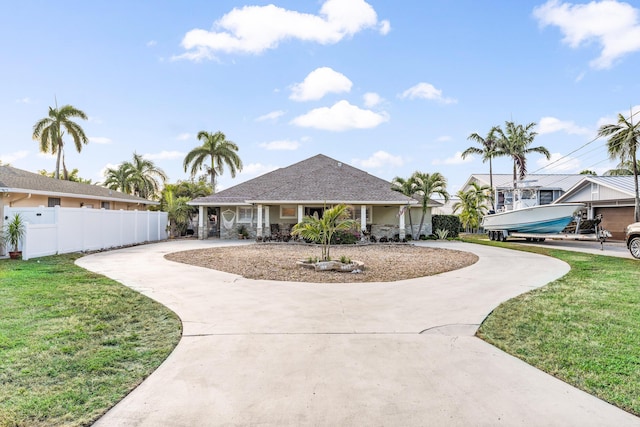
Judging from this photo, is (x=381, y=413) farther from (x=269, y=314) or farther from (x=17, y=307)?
(x=17, y=307)

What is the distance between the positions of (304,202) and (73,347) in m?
17.4

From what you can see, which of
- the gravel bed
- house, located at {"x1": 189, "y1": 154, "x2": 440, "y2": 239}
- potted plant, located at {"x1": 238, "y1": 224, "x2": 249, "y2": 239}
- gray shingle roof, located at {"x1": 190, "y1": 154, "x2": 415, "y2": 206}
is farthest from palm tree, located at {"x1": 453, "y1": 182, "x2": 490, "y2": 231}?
potted plant, located at {"x1": 238, "y1": 224, "x2": 249, "y2": 239}

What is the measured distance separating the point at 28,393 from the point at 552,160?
1554 inches

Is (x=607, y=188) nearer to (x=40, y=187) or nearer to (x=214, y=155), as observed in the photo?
(x=214, y=155)

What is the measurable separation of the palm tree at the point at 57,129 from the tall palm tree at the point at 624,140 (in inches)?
1506

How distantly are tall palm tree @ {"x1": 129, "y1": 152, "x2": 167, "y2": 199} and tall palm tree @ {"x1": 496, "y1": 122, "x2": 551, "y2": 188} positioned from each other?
33428 millimetres

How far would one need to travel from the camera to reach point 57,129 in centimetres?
2841

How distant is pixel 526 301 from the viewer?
22.1 ft

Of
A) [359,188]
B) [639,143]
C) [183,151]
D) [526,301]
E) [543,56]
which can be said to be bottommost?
[526,301]

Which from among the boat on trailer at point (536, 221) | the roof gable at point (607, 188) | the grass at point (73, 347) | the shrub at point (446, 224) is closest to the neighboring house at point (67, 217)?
the grass at point (73, 347)

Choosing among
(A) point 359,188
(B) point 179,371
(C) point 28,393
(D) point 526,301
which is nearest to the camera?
(C) point 28,393

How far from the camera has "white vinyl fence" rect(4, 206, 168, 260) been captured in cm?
1239

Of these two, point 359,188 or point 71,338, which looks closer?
point 71,338

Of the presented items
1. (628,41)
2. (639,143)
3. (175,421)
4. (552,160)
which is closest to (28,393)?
(175,421)
